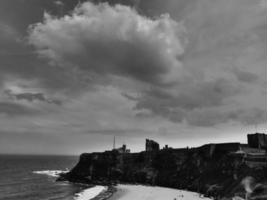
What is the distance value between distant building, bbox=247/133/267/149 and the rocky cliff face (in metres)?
9.17

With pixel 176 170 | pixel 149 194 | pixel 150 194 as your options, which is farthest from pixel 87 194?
pixel 176 170

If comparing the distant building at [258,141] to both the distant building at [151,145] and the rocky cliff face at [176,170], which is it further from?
the distant building at [151,145]

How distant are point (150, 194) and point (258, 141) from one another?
36.5 meters

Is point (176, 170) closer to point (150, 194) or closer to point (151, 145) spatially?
point (150, 194)

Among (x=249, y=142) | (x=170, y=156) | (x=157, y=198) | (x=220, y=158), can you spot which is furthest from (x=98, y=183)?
(x=249, y=142)

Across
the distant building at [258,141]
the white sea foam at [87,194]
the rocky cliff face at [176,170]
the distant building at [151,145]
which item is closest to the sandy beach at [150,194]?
the rocky cliff face at [176,170]

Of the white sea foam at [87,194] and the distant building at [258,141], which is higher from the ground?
the distant building at [258,141]

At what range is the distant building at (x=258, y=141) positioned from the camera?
270 feet

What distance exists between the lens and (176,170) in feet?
308

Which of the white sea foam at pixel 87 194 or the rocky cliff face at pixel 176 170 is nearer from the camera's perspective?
the rocky cliff face at pixel 176 170

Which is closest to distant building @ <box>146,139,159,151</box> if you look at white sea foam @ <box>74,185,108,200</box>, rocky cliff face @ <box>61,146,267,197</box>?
rocky cliff face @ <box>61,146,267,197</box>

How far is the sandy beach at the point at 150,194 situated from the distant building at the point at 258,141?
24396 millimetres

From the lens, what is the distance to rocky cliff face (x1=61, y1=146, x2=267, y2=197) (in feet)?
230

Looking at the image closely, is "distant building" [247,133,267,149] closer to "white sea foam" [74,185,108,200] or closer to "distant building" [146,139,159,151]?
"distant building" [146,139,159,151]
